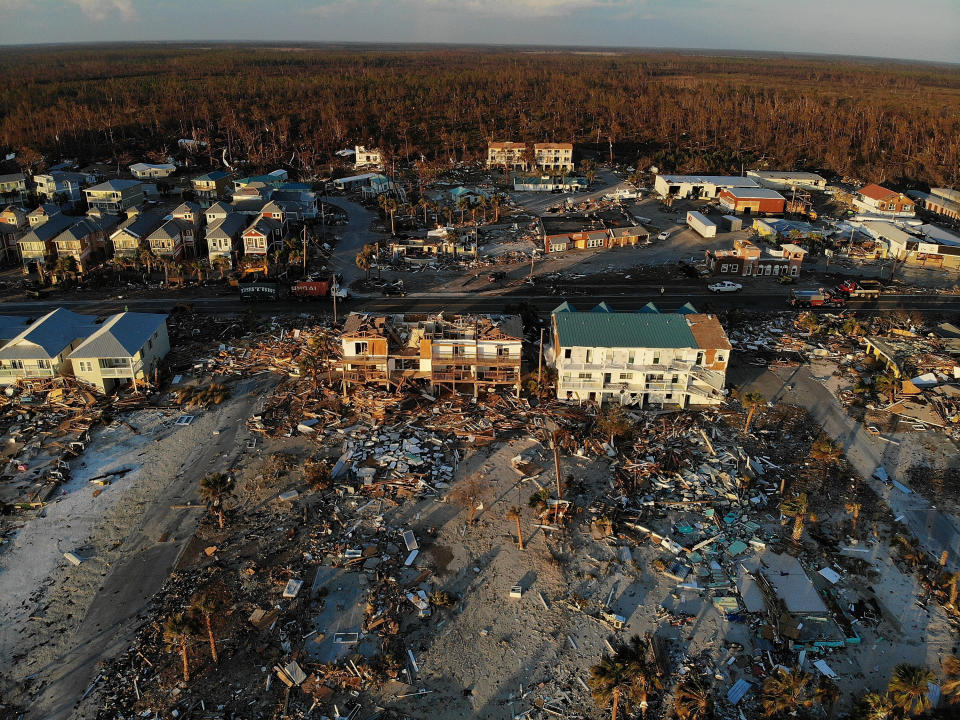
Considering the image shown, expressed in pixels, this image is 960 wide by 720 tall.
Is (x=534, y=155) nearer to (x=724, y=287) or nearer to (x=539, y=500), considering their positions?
(x=724, y=287)

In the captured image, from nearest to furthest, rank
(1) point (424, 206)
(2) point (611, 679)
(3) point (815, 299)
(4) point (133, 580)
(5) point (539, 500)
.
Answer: (2) point (611, 679), (4) point (133, 580), (5) point (539, 500), (3) point (815, 299), (1) point (424, 206)

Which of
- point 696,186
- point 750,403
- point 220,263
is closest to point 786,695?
point 750,403

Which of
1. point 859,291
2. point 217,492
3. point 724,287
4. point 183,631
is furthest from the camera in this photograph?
point 724,287

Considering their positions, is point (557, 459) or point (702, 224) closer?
point (557, 459)

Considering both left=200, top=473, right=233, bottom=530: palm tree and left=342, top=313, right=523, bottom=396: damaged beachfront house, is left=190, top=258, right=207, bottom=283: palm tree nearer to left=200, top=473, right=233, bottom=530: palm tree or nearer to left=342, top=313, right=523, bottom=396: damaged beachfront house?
left=342, top=313, right=523, bottom=396: damaged beachfront house

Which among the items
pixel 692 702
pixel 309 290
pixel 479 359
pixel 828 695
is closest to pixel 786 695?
pixel 828 695

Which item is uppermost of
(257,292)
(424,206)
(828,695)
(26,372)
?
(424,206)

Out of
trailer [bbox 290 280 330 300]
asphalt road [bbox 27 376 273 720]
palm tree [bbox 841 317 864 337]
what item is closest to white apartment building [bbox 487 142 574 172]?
trailer [bbox 290 280 330 300]

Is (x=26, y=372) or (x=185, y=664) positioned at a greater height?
(x=26, y=372)
